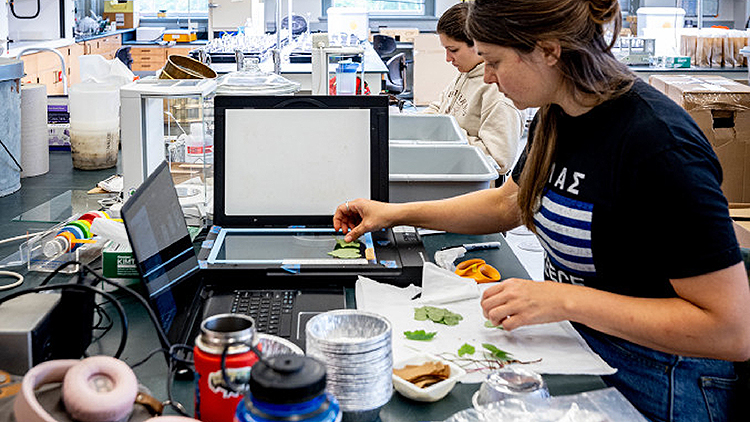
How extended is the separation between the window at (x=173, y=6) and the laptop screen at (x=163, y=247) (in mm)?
9397

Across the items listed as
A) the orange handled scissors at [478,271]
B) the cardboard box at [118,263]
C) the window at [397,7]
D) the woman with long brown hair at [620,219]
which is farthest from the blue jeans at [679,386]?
the window at [397,7]

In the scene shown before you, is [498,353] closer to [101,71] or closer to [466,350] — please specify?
[466,350]

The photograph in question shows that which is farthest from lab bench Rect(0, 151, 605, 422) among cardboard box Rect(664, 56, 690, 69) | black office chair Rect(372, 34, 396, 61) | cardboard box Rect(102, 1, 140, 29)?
cardboard box Rect(102, 1, 140, 29)

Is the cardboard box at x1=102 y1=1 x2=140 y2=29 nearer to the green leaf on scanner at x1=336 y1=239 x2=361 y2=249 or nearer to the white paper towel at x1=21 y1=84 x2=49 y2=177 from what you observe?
the white paper towel at x1=21 y1=84 x2=49 y2=177

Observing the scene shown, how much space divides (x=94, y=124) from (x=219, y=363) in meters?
1.87

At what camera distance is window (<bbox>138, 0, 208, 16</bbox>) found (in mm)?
10234

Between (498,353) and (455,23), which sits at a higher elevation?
(455,23)

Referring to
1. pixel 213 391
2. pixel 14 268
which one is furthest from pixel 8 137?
pixel 213 391

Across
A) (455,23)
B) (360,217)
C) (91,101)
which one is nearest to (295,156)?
(360,217)

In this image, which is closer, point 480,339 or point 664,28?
point 480,339

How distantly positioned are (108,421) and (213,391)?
11cm

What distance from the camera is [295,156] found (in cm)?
171

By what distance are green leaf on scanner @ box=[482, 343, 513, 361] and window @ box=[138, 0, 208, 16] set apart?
9.70 m

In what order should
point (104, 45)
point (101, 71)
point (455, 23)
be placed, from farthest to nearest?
point (104, 45)
point (455, 23)
point (101, 71)
